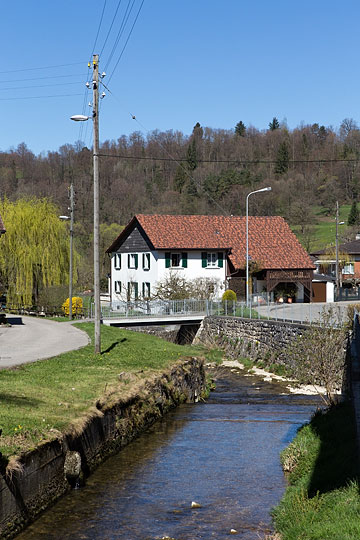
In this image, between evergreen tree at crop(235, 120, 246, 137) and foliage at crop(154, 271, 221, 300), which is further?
evergreen tree at crop(235, 120, 246, 137)

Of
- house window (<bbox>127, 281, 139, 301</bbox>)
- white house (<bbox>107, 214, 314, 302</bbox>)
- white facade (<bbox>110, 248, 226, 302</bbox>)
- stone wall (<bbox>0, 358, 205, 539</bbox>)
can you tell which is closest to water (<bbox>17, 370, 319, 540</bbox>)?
stone wall (<bbox>0, 358, 205, 539</bbox>)

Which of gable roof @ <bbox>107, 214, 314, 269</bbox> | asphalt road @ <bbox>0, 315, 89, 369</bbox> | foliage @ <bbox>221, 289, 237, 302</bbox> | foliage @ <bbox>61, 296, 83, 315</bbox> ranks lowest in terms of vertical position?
asphalt road @ <bbox>0, 315, 89, 369</bbox>

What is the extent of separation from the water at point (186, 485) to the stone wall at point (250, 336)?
1097cm

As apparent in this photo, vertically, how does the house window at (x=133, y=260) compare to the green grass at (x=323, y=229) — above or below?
below

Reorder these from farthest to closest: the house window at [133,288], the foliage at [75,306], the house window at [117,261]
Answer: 1. the house window at [117,261]
2. the house window at [133,288]
3. the foliage at [75,306]

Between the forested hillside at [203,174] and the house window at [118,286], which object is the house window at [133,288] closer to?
the house window at [118,286]

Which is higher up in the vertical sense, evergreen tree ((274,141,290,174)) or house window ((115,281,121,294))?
evergreen tree ((274,141,290,174))

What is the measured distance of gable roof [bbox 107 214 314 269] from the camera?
5497 cm

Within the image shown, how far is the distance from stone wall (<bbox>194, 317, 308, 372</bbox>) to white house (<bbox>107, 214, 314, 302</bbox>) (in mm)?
11288

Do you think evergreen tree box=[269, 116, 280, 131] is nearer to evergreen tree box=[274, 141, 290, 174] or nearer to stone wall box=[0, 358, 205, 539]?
evergreen tree box=[274, 141, 290, 174]

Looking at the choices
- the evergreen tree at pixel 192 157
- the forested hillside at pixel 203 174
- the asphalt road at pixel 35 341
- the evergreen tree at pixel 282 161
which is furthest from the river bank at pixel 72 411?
the evergreen tree at pixel 282 161

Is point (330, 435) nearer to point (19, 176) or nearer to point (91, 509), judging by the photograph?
point (91, 509)

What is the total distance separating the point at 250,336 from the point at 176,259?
19087 millimetres

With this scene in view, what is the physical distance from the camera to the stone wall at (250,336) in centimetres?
Result: 3184
